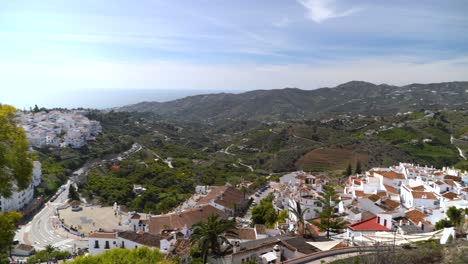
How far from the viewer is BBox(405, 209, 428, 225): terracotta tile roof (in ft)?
77.3

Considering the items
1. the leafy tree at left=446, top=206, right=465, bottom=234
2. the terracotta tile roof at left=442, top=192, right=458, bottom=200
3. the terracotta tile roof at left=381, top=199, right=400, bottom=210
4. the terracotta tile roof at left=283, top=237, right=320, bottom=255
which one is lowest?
the terracotta tile roof at left=381, top=199, right=400, bottom=210

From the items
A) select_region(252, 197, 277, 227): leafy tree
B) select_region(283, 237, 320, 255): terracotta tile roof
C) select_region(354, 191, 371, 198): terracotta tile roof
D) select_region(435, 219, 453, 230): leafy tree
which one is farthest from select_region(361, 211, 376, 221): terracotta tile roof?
select_region(283, 237, 320, 255): terracotta tile roof

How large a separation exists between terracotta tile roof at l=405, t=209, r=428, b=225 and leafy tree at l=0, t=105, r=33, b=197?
22.9 metres

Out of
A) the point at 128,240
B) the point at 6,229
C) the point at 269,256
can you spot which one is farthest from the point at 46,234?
the point at 6,229

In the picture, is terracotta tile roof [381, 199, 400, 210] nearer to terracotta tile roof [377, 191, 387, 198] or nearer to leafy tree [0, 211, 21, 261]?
terracotta tile roof [377, 191, 387, 198]

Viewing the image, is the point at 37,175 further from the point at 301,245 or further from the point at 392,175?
the point at 392,175

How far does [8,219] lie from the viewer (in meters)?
8.27

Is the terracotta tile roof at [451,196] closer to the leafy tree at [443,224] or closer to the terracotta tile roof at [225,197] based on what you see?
the leafy tree at [443,224]

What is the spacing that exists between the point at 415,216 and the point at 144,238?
19.0m

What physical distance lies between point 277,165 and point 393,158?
2195 cm

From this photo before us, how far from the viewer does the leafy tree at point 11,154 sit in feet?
25.7

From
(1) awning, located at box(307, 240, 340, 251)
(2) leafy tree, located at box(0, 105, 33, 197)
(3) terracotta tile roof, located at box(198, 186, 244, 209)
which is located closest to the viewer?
(2) leafy tree, located at box(0, 105, 33, 197)

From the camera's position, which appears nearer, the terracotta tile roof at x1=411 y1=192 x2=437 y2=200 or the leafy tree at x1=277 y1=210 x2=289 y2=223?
the terracotta tile roof at x1=411 y1=192 x2=437 y2=200

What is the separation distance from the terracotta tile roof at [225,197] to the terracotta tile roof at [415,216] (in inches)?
738
